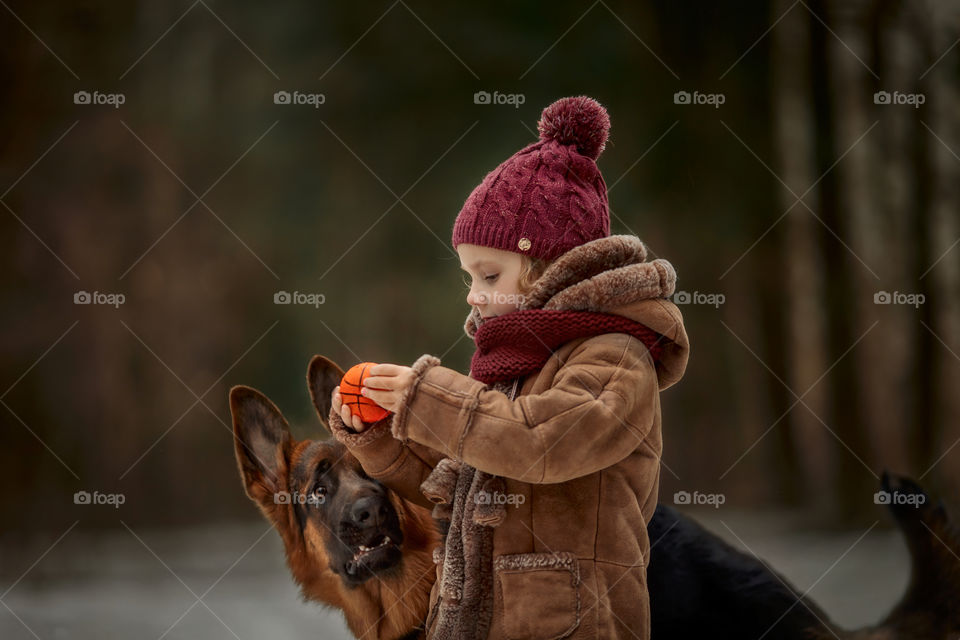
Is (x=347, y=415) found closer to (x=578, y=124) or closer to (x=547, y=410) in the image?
(x=547, y=410)

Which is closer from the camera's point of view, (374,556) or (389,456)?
(389,456)

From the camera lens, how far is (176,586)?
230cm

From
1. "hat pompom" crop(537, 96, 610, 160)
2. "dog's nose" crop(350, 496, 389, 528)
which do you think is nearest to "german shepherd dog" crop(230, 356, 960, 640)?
"dog's nose" crop(350, 496, 389, 528)

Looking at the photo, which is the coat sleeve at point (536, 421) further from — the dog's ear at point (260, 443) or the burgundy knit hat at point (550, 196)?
the dog's ear at point (260, 443)

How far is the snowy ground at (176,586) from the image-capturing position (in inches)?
87.9

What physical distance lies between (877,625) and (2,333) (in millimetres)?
2573

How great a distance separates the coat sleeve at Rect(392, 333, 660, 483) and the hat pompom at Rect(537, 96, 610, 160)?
1.33ft

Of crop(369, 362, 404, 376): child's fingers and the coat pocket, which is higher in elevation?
crop(369, 362, 404, 376): child's fingers

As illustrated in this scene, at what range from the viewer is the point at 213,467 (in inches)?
91.9

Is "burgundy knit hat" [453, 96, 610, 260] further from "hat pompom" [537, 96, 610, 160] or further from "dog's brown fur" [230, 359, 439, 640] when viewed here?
"dog's brown fur" [230, 359, 439, 640]

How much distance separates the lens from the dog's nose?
5.65ft

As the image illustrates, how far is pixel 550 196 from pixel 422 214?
1125 mm

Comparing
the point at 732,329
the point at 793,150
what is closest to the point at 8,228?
the point at 732,329

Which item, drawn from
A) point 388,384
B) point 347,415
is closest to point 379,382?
point 388,384
